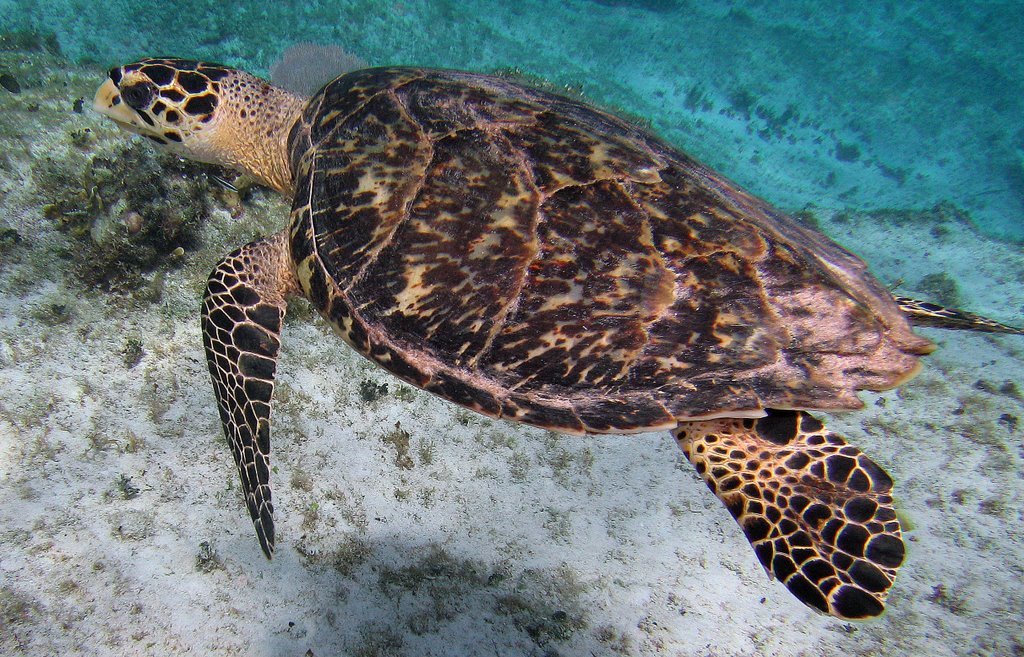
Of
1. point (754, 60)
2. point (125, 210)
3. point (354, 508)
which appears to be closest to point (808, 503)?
point (354, 508)

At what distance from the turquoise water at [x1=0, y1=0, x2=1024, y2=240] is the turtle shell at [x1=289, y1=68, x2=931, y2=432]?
9341mm

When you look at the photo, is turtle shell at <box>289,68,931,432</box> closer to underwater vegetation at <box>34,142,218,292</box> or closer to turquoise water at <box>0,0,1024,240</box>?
underwater vegetation at <box>34,142,218,292</box>

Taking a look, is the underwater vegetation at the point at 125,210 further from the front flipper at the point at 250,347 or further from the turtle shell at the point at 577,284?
the turtle shell at the point at 577,284

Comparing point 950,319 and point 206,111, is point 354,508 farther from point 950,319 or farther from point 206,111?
point 950,319

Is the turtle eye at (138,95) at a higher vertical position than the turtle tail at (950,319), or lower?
lower

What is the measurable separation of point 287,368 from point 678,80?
16022 mm

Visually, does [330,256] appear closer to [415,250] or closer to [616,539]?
[415,250]

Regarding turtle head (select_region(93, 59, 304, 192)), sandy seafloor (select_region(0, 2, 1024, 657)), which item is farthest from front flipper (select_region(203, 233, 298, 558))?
turtle head (select_region(93, 59, 304, 192))

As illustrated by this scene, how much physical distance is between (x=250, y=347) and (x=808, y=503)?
318 cm

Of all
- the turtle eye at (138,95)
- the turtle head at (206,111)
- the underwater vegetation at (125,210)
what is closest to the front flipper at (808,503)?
the turtle head at (206,111)

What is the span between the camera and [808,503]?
220 cm

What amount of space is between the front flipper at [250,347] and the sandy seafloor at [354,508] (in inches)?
19.0

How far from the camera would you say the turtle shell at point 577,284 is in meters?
2.05

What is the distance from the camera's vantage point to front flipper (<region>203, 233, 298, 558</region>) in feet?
7.68
